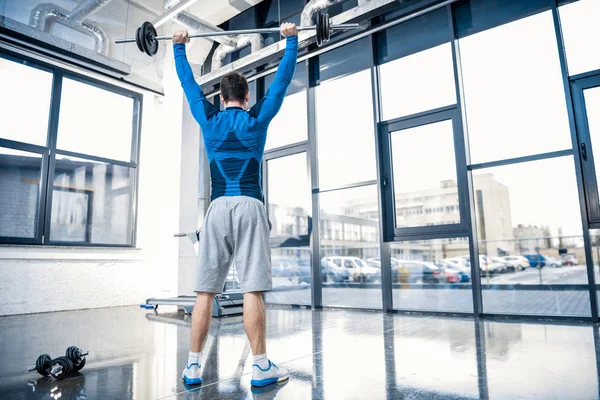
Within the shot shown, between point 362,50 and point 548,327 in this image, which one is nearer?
point 548,327

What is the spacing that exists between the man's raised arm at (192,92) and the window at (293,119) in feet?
9.71

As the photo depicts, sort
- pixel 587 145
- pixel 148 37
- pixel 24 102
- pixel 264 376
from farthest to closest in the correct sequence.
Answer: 1. pixel 24 102
2. pixel 587 145
3. pixel 148 37
4. pixel 264 376

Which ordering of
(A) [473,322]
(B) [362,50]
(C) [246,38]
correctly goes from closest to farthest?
(A) [473,322], (B) [362,50], (C) [246,38]

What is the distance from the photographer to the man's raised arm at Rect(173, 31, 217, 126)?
1697 mm

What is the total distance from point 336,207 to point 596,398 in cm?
324

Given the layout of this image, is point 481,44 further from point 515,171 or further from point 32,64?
point 32,64

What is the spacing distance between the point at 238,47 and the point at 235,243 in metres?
3.82

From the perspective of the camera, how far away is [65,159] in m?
4.68

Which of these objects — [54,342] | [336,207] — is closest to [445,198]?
[336,207]

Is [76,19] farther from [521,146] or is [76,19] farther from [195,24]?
[521,146]

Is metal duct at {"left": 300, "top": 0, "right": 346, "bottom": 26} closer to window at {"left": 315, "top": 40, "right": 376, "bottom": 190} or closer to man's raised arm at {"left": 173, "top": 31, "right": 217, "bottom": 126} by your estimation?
window at {"left": 315, "top": 40, "right": 376, "bottom": 190}

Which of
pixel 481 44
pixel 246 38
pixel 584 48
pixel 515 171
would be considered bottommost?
pixel 515 171

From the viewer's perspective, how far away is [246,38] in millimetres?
4719

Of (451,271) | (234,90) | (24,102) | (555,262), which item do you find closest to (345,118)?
(451,271)
